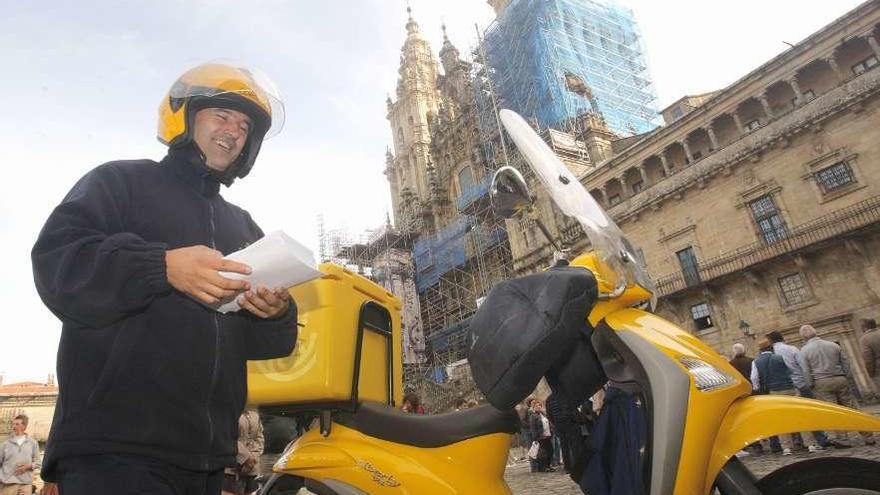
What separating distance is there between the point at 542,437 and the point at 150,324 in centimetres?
956

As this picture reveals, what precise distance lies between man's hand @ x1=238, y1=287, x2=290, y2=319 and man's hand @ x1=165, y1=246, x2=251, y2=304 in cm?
16

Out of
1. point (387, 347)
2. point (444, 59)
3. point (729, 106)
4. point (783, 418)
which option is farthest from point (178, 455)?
point (444, 59)

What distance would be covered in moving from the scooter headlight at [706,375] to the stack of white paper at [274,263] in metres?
1.35

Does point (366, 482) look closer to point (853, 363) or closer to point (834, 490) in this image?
point (834, 490)

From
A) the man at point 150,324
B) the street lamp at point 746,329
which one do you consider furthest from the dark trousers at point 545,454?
the street lamp at point 746,329

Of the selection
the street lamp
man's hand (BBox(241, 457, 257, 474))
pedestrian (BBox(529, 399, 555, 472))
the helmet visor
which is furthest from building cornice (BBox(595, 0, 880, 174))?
the helmet visor

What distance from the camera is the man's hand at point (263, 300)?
128 centimetres

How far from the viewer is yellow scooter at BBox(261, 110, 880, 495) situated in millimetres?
1649

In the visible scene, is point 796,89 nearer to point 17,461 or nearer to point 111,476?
point 111,476

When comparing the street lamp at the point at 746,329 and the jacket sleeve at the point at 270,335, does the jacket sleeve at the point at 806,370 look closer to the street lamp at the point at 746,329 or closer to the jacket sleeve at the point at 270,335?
the jacket sleeve at the point at 270,335

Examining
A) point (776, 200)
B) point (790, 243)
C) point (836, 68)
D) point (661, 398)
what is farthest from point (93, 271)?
point (836, 68)

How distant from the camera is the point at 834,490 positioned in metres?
1.54

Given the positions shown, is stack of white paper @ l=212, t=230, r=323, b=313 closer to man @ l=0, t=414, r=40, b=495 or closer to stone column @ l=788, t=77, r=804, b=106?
man @ l=0, t=414, r=40, b=495

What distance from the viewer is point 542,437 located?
970 centimetres
